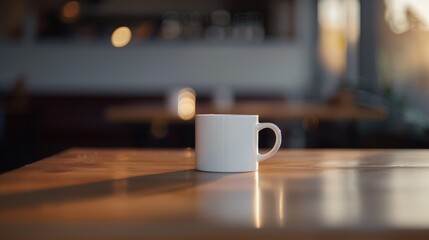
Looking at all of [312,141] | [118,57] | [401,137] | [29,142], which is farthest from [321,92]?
[29,142]

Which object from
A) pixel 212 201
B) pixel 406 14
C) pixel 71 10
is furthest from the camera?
pixel 71 10

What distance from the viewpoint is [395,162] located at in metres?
1.19

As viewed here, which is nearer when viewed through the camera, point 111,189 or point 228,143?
point 111,189

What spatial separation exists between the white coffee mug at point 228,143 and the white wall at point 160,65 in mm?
5604

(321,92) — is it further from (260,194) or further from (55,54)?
(260,194)

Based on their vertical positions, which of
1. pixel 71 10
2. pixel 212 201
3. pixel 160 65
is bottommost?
pixel 212 201

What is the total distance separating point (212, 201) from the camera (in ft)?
2.38

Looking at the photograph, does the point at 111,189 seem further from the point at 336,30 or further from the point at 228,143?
the point at 336,30

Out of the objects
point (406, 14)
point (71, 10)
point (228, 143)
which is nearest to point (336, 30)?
point (406, 14)

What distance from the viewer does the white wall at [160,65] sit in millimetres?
6582

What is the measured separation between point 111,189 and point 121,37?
611cm

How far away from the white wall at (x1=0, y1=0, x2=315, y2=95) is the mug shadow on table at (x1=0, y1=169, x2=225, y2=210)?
5674mm

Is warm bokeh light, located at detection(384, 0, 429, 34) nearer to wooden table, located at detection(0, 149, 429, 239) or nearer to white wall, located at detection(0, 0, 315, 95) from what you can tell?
white wall, located at detection(0, 0, 315, 95)

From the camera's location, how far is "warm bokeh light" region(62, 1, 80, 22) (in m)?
6.94
